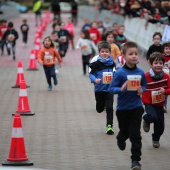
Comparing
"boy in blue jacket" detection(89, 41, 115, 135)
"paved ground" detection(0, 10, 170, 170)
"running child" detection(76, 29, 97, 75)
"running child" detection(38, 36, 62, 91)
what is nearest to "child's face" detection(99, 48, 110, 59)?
"boy in blue jacket" detection(89, 41, 115, 135)

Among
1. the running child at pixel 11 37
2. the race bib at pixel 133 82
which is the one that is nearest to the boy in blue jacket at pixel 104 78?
the race bib at pixel 133 82

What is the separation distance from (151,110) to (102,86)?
182 centimetres

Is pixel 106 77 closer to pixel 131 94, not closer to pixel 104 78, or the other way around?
pixel 104 78

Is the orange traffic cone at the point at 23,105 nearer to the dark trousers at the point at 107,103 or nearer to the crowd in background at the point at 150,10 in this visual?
the dark trousers at the point at 107,103

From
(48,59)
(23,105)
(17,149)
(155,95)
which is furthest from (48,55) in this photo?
(17,149)

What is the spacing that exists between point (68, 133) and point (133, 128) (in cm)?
320

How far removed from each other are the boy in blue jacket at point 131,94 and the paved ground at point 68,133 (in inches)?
19.6

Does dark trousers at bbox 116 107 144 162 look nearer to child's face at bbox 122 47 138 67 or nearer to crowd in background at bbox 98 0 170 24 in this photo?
child's face at bbox 122 47 138 67

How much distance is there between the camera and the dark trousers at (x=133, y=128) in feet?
30.7

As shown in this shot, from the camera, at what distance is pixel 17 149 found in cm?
971

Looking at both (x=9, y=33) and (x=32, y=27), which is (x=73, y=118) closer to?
(x=9, y=33)

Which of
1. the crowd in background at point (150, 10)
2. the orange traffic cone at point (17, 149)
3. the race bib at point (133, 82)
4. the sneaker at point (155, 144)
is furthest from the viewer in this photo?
the crowd in background at point (150, 10)

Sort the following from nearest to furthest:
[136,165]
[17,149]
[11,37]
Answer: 1. [136,165]
2. [17,149]
3. [11,37]

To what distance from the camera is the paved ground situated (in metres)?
10.2
